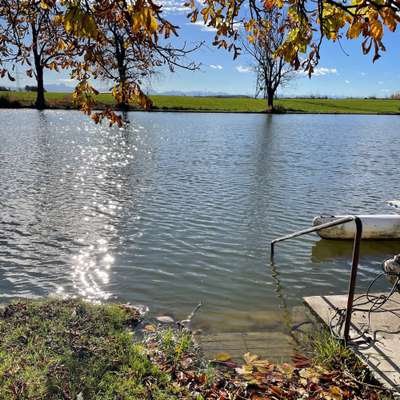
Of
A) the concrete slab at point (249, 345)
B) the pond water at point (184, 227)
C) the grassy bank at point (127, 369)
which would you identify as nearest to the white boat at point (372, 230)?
the pond water at point (184, 227)

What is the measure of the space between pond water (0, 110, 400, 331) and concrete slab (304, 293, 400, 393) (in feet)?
2.48

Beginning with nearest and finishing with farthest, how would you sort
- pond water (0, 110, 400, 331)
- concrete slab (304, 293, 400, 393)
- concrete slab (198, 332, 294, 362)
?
concrete slab (304, 293, 400, 393) → concrete slab (198, 332, 294, 362) → pond water (0, 110, 400, 331)

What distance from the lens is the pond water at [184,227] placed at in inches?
276

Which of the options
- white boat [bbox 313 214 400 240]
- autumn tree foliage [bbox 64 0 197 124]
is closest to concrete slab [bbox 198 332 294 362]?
autumn tree foliage [bbox 64 0 197 124]

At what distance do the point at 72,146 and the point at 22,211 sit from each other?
13.2 metres

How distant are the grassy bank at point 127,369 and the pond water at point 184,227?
1248mm

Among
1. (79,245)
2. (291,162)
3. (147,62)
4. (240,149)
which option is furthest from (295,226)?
(240,149)

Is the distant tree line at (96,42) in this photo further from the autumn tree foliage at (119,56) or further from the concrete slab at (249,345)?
the concrete slab at (249,345)

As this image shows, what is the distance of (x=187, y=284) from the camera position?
726cm

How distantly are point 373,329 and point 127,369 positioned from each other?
2.92 m

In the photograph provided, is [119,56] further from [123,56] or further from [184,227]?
[184,227]

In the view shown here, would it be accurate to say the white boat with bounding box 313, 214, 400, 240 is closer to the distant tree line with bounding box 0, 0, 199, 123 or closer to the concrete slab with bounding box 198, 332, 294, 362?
the concrete slab with bounding box 198, 332, 294, 362

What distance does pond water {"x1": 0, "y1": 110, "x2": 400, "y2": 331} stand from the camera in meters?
7.00

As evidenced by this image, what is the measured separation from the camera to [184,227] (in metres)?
10.2
